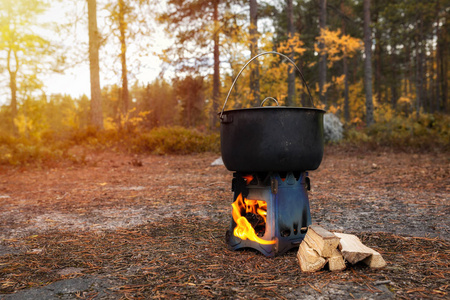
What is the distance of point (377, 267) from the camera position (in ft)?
7.16

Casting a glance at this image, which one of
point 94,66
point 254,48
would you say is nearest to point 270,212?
point 254,48

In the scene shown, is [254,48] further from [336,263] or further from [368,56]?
[336,263]

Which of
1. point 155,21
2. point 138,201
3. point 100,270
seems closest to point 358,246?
point 100,270

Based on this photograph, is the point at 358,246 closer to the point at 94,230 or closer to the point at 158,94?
the point at 94,230

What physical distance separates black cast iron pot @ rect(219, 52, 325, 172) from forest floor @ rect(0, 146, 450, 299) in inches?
29.2

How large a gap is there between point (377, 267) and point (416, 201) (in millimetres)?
2390

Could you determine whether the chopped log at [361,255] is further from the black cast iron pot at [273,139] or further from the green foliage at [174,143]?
the green foliage at [174,143]

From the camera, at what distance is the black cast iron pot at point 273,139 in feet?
8.17

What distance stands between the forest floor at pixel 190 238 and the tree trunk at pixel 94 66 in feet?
18.2

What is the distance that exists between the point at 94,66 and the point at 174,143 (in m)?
4.23

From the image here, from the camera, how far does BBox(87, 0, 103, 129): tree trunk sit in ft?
36.6

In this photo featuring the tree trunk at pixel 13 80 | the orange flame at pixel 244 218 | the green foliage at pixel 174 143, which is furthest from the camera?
the tree trunk at pixel 13 80

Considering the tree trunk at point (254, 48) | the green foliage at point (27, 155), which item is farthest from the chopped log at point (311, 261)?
the tree trunk at point (254, 48)

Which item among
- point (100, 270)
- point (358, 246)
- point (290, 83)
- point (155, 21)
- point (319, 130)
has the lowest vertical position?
point (100, 270)
